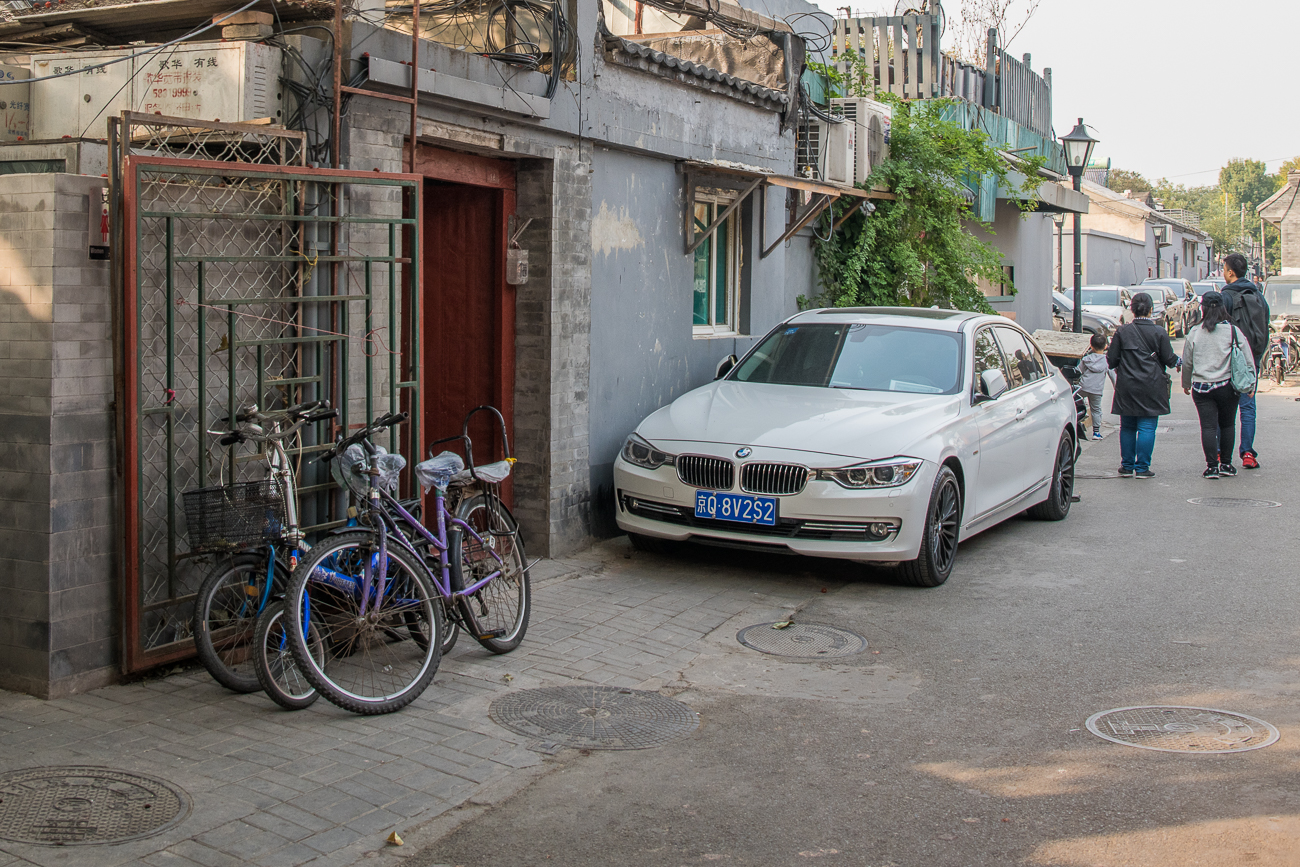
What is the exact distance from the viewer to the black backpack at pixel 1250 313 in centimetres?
1348

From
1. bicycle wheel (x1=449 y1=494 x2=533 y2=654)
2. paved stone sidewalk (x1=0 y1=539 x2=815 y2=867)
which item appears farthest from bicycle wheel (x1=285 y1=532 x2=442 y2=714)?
bicycle wheel (x1=449 y1=494 x2=533 y2=654)

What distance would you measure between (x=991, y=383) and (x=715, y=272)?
3174 mm

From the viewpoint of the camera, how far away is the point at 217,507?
5.19 m

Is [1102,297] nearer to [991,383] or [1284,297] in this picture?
[1284,297]

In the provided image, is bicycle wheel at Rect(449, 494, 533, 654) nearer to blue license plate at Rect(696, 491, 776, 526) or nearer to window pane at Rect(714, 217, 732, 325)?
blue license plate at Rect(696, 491, 776, 526)

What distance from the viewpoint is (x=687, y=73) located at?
984 cm

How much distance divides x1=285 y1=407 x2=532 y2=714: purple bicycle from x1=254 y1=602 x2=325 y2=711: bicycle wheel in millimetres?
36

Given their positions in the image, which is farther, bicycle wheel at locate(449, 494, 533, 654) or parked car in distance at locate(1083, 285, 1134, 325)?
parked car in distance at locate(1083, 285, 1134, 325)

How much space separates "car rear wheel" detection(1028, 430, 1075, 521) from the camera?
1042 cm

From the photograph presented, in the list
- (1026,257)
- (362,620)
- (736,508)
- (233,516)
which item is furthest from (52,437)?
(1026,257)

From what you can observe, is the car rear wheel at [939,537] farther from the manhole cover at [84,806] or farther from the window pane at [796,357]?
the manhole cover at [84,806]

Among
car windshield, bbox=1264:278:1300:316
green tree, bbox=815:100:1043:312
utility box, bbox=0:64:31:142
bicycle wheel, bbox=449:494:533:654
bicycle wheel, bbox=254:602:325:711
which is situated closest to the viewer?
bicycle wheel, bbox=254:602:325:711

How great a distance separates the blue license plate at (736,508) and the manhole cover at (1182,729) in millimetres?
2579

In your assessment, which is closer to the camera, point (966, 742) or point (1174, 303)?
point (966, 742)
